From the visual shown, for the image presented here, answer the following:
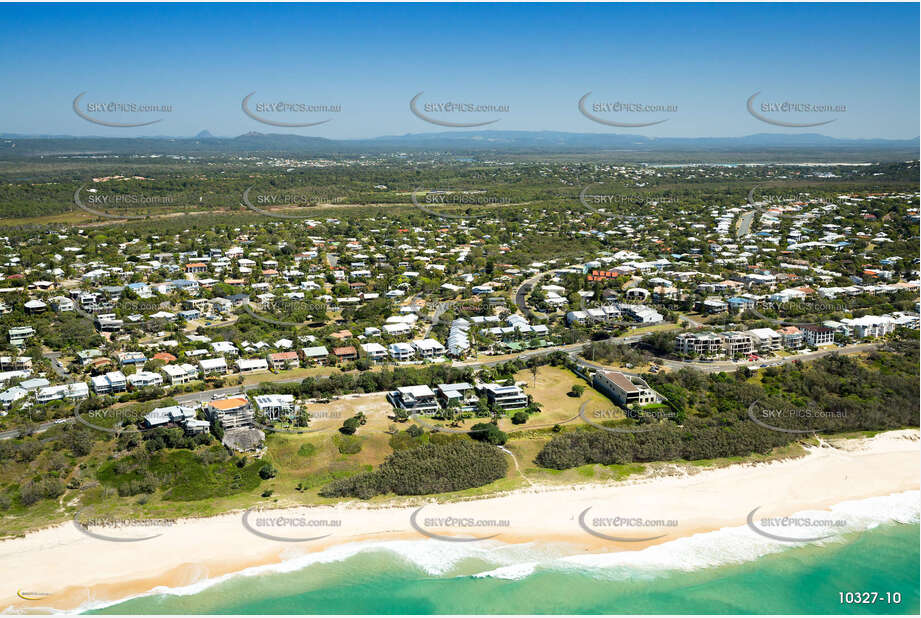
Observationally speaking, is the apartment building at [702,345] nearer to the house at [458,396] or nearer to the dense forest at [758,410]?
the dense forest at [758,410]

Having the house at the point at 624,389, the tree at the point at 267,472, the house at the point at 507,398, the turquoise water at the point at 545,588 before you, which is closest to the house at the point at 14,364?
the tree at the point at 267,472

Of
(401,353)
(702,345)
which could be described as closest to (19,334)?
(401,353)

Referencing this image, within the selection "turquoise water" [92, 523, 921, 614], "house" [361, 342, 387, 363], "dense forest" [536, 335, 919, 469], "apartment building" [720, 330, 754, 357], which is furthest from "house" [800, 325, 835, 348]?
"house" [361, 342, 387, 363]

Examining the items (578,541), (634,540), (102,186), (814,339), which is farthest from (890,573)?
(102,186)

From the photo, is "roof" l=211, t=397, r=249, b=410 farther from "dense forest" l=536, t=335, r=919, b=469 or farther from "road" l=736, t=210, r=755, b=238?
"road" l=736, t=210, r=755, b=238

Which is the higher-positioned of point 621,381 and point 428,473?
point 621,381

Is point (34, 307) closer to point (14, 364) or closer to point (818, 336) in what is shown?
point (14, 364)

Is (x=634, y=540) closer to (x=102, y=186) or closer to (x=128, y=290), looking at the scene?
(x=128, y=290)
